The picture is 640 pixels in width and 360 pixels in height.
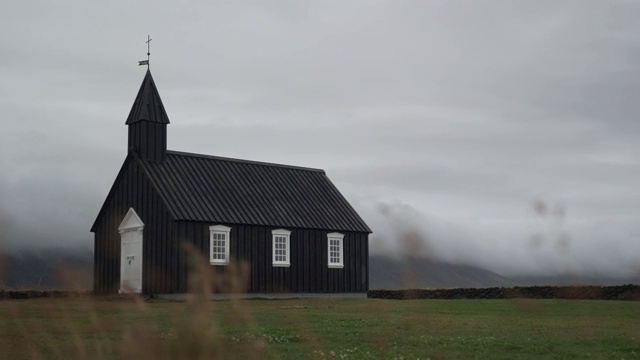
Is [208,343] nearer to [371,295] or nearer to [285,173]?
[285,173]

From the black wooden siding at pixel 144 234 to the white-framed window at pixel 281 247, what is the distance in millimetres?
5190

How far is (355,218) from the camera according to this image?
1641 inches

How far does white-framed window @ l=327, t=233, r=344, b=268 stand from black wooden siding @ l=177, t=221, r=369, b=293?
0.67 ft

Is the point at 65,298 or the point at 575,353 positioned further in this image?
the point at 575,353

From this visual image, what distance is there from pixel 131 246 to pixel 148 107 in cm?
635

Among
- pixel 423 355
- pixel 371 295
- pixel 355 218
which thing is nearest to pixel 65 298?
pixel 423 355

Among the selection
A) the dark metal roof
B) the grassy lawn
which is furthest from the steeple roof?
the grassy lawn

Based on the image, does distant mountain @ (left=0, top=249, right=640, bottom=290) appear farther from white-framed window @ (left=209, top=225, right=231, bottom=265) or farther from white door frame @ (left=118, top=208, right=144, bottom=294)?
white door frame @ (left=118, top=208, right=144, bottom=294)

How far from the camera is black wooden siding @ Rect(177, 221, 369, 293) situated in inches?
1368

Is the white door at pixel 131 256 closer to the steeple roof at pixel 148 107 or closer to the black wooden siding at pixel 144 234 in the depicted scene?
the black wooden siding at pixel 144 234

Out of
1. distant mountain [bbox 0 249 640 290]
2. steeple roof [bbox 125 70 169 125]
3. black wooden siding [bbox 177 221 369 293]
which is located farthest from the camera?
steeple roof [bbox 125 70 169 125]

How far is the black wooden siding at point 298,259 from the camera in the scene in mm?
34750

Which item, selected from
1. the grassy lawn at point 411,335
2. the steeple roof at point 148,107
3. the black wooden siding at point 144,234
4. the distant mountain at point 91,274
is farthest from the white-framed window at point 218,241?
the distant mountain at point 91,274

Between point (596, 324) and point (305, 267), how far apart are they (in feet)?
61.0
